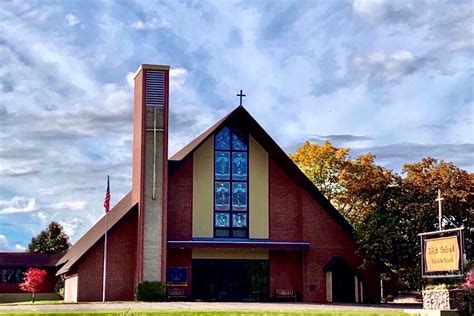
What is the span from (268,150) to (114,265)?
8.88 metres

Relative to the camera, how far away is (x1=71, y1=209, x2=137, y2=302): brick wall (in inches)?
1361

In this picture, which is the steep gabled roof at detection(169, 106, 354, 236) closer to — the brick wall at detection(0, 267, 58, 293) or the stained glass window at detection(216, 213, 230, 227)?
the stained glass window at detection(216, 213, 230, 227)

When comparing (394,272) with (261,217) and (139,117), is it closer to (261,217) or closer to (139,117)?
(261,217)

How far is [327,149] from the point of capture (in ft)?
159

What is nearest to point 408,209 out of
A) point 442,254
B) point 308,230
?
point 308,230

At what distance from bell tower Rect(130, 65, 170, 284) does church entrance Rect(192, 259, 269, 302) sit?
270 cm

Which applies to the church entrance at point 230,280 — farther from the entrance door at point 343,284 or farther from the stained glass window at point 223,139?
the stained glass window at point 223,139

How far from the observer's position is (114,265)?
3488 cm

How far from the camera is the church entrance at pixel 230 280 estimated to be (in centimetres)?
3622

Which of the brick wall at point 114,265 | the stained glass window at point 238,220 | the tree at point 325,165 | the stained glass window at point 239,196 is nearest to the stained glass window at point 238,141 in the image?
the stained glass window at point 239,196

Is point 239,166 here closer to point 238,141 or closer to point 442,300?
point 238,141

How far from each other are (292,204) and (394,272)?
5.66 m

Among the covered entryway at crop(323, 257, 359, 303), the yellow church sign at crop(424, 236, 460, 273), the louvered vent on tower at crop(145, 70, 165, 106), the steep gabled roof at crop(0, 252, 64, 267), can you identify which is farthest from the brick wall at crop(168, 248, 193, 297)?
the yellow church sign at crop(424, 236, 460, 273)

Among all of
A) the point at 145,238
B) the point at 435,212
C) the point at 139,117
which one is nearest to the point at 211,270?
the point at 145,238
